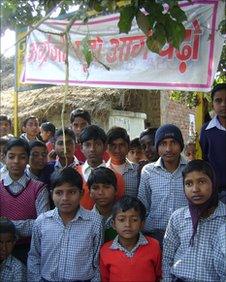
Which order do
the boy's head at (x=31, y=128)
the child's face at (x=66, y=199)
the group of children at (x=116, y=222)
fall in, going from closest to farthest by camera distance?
the group of children at (x=116, y=222), the child's face at (x=66, y=199), the boy's head at (x=31, y=128)

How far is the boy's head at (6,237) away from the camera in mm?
2902

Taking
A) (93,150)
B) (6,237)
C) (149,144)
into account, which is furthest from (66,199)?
(149,144)

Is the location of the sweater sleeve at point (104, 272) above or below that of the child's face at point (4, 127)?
below

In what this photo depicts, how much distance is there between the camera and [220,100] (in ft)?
10.8

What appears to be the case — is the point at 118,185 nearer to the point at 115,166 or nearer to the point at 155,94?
the point at 115,166

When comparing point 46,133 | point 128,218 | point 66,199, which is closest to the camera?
point 128,218

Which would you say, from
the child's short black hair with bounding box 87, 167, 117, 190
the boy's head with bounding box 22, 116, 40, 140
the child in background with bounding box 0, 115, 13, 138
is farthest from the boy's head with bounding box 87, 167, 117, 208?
the boy's head with bounding box 22, 116, 40, 140

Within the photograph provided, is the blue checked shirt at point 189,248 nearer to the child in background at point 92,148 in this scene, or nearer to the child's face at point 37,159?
the child in background at point 92,148

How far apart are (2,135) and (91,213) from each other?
2.79 metres

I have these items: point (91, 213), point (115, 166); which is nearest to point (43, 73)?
point (115, 166)

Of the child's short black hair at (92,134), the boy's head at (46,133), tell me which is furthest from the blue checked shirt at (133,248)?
the boy's head at (46,133)

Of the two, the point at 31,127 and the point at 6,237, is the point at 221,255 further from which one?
the point at 31,127

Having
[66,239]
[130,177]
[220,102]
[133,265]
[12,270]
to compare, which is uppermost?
[220,102]

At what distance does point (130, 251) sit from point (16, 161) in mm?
1206
